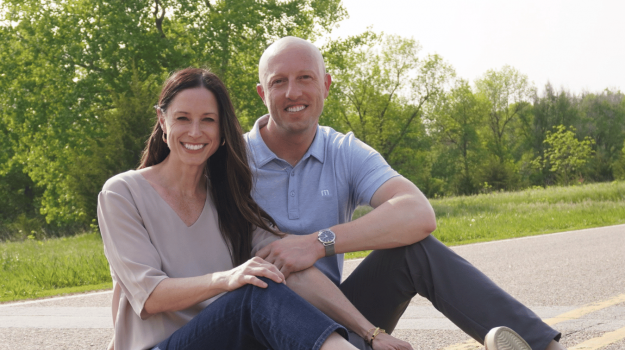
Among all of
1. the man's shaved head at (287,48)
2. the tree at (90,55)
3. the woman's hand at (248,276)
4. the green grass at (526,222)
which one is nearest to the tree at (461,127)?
the tree at (90,55)

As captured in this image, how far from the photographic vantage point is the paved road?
4184mm

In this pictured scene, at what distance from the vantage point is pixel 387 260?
9.17 ft

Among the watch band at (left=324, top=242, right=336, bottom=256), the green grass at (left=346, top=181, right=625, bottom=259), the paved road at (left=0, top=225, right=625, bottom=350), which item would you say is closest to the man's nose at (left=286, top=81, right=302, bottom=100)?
the watch band at (left=324, top=242, right=336, bottom=256)

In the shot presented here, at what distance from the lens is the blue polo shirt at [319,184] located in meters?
3.06

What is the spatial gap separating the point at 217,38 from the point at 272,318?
22230mm

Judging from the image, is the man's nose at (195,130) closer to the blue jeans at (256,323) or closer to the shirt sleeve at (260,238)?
the shirt sleeve at (260,238)

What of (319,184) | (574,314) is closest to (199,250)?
(319,184)

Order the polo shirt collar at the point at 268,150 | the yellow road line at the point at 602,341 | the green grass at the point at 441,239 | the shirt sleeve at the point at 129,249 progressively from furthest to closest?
the green grass at the point at 441,239 → the yellow road line at the point at 602,341 → the polo shirt collar at the point at 268,150 → the shirt sleeve at the point at 129,249

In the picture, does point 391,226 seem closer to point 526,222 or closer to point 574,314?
point 574,314

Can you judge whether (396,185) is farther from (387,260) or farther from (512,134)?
(512,134)

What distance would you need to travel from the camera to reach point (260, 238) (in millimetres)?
2812

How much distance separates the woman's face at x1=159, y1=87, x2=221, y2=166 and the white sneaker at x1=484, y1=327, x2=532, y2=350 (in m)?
1.38

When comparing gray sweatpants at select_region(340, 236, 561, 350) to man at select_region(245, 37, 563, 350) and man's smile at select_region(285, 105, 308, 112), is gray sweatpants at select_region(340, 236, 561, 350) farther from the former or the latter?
man's smile at select_region(285, 105, 308, 112)

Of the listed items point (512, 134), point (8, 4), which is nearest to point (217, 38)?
point (8, 4)
